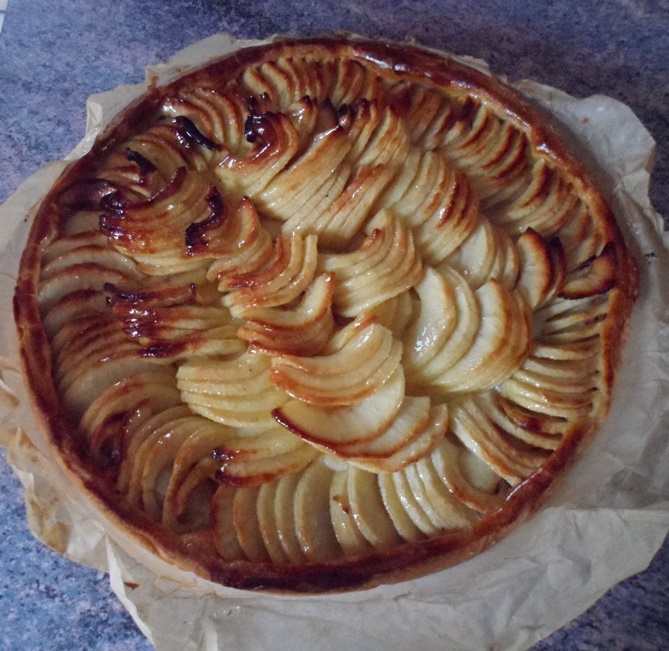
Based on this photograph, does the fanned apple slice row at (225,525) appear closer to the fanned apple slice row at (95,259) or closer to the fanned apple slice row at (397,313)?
the fanned apple slice row at (397,313)

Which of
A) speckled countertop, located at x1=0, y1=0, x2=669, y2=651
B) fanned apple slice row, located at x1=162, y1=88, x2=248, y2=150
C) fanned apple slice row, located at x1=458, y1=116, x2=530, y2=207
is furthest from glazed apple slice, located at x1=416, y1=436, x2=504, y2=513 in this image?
speckled countertop, located at x1=0, y1=0, x2=669, y2=651

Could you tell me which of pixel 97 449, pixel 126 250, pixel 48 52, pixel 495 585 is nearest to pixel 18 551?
pixel 97 449

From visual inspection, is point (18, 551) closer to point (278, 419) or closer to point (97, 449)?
point (97, 449)

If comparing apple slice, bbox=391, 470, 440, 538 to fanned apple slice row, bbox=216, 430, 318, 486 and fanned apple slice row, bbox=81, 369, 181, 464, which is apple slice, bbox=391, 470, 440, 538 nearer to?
fanned apple slice row, bbox=216, 430, 318, 486

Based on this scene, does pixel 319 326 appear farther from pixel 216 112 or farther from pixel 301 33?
pixel 301 33

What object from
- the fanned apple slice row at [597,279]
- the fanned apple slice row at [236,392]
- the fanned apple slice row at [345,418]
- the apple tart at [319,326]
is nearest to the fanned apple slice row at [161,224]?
the apple tart at [319,326]
